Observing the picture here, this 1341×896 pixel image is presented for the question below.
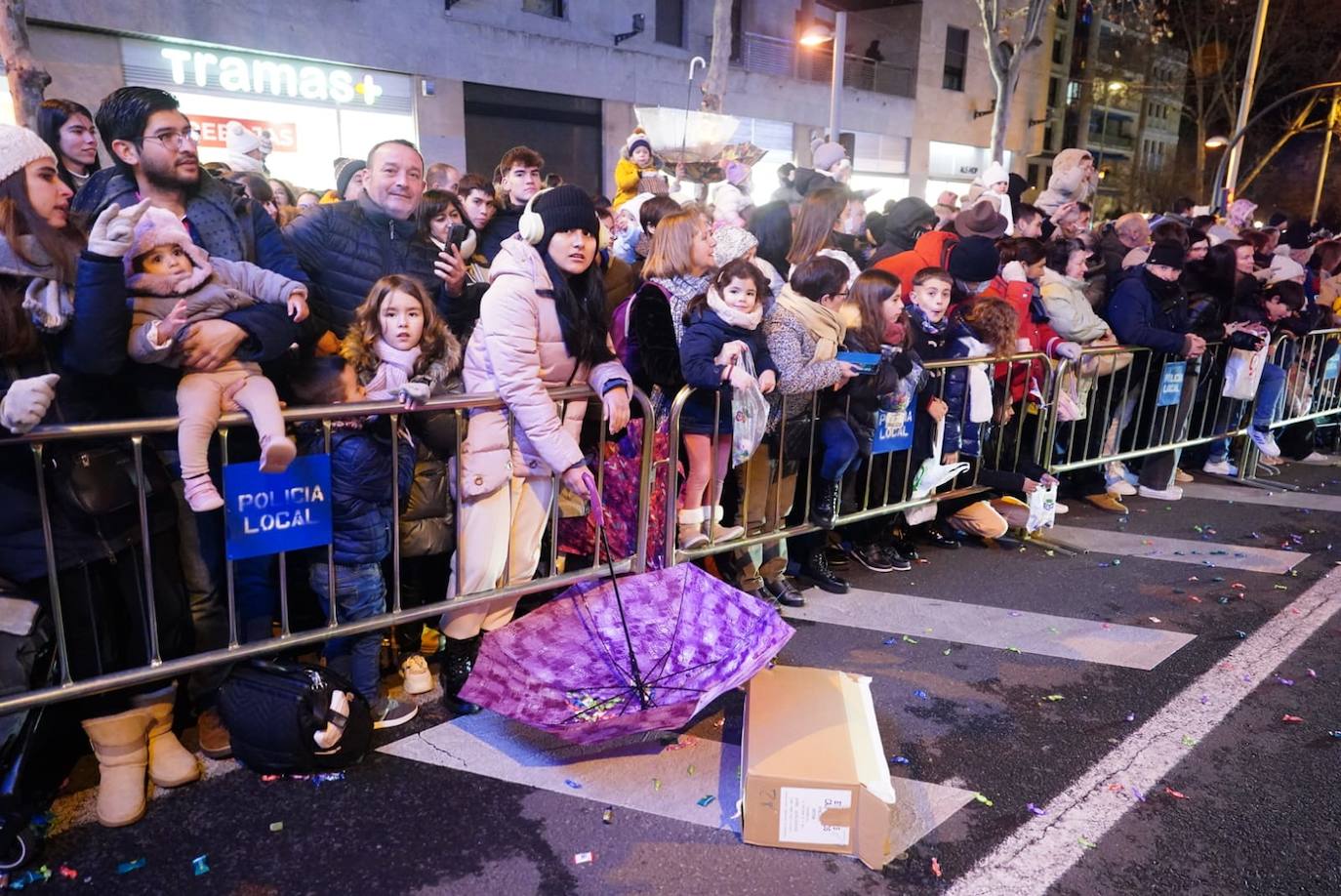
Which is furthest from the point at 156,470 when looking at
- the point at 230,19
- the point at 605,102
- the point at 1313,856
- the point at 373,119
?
the point at 605,102

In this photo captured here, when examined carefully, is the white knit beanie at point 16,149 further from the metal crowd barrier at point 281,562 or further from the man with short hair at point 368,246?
the man with short hair at point 368,246

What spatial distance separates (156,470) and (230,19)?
1396 cm

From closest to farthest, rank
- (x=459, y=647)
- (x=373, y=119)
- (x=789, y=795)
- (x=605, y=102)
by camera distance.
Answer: (x=789, y=795) → (x=459, y=647) → (x=373, y=119) → (x=605, y=102)

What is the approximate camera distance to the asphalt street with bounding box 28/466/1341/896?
2879 mm

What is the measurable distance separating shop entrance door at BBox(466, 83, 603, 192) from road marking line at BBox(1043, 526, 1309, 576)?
13.2 meters

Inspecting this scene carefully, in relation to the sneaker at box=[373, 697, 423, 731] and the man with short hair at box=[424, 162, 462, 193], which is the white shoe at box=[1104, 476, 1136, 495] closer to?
the man with short hair at box=[424, 162, 462, 193]

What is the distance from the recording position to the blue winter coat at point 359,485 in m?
3.54

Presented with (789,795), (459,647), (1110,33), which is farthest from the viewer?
(1110,33)

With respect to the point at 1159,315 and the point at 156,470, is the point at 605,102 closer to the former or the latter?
the point at 1159,315

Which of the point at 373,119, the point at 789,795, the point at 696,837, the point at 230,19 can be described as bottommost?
the point at 696,837

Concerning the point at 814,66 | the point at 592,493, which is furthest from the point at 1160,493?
the point at 814,66

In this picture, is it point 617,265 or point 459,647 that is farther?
point 617,265

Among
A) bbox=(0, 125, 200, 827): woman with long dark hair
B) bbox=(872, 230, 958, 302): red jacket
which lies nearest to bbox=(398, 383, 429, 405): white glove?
bbox=(0, 125, 200, 827): woman with long dark hair

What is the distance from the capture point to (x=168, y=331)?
3.06 metres
